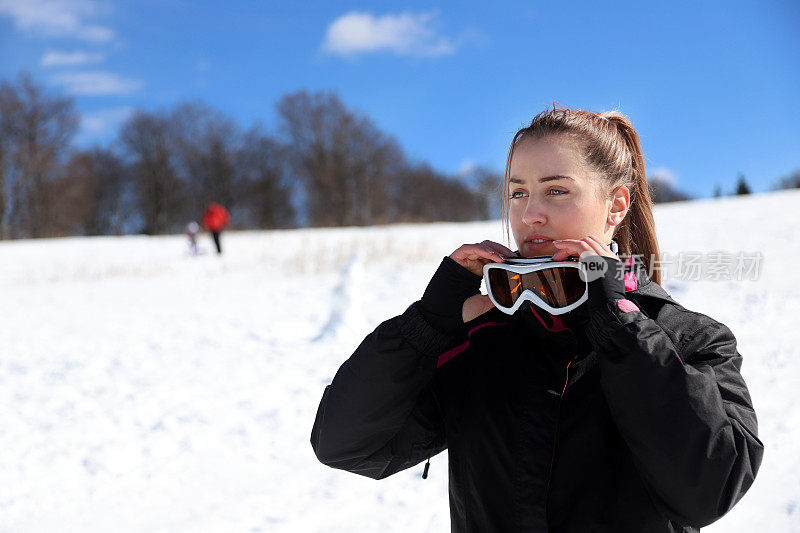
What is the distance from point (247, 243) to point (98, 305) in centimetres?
1115

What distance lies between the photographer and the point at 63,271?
597 inches

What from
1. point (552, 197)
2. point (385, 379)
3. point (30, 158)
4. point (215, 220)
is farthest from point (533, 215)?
point (30, 158)

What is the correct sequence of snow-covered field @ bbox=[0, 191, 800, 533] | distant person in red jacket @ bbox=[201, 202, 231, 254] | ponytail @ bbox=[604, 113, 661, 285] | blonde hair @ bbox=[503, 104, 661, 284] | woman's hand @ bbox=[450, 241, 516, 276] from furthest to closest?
1. distant person in red jacket @ bbox=[201, 202, 231, 254]
2. snow-covered field @ bbox=[0, 191, 800, 533]
3. ponytail @ bbox=[604, 113, 661, 285]
4. blonde hair @ bbox=[503, 104, 661, 284]
5. woman's hand @ bbox=[450, 241, 516, 276]

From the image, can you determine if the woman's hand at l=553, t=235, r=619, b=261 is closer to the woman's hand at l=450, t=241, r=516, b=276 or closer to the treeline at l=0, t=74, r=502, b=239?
the woman's hand at l=450, t=241, r=516, b=276

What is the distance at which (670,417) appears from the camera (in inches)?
48.2

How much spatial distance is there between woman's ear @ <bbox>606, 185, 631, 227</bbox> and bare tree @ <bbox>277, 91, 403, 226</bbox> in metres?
53.8

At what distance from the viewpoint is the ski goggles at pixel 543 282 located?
1355 millimetres

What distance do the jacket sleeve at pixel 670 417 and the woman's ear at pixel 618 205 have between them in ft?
1.18

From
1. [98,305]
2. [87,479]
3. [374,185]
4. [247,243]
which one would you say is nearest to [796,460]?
[87,479]

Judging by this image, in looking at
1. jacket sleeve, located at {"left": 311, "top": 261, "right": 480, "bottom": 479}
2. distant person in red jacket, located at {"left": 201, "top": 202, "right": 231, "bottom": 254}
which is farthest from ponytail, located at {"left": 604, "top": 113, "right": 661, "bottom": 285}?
distant person in red jacket, located at {"left": 201, "top": 202, "right": 231, "bottom": 254}

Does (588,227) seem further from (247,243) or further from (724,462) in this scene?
(247,243)

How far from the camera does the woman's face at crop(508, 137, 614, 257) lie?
150cm

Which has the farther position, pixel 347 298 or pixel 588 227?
pixel 347 298

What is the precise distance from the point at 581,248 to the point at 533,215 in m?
0.19
